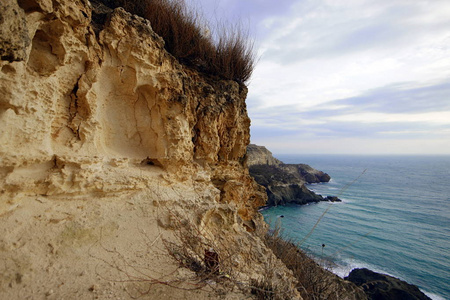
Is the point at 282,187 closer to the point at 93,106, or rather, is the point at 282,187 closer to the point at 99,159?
the point at 99,159

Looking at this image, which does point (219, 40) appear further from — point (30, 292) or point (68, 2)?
point (30, 292)

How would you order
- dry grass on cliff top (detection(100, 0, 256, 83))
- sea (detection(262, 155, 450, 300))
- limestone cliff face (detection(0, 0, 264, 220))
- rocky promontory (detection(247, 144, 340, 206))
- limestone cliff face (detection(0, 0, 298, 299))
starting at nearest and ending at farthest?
limestone cliff face (detection(0, 0, 298, 299)) → limestone cliff face (detection(0, 0, 264, 220)) → dry grass on cliff top (detection(100, 0, 256, 83)) → sea (detection(262, 155, 450, 300)) → rocky promontory (detection(247, 144, 340, 206))

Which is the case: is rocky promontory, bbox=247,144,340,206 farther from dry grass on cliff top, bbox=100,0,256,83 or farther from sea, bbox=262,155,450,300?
dry grass on cliff top, bbox=100,0,256,83

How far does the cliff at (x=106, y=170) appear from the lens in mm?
2102

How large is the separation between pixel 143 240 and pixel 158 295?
83 centimetres

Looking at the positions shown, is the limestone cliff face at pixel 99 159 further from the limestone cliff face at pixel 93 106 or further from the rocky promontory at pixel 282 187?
the rocky promontory at pixel 282 187

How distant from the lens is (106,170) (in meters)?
3.03

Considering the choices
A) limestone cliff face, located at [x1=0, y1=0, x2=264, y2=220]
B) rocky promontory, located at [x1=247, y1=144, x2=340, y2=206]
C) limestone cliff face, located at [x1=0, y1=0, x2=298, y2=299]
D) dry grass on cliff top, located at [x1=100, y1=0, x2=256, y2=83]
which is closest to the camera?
limestone cliff face, located at [x1=0, y1=0, x2=298, y2=299]

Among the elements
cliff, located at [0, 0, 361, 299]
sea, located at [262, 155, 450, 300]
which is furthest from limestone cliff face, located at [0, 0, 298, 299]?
sea, located at [262, 155, 450, 300]

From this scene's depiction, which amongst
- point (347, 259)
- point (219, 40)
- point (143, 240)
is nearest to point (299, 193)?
point (347, 259)

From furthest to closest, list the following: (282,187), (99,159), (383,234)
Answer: (282,187) < (383,234) < (99,159)

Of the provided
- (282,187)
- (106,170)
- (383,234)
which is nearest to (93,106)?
(106,170)

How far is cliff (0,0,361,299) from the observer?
210 cm

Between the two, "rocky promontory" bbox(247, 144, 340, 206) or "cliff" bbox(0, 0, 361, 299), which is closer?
"cliff" bbox(0, 0, 361, 299)
